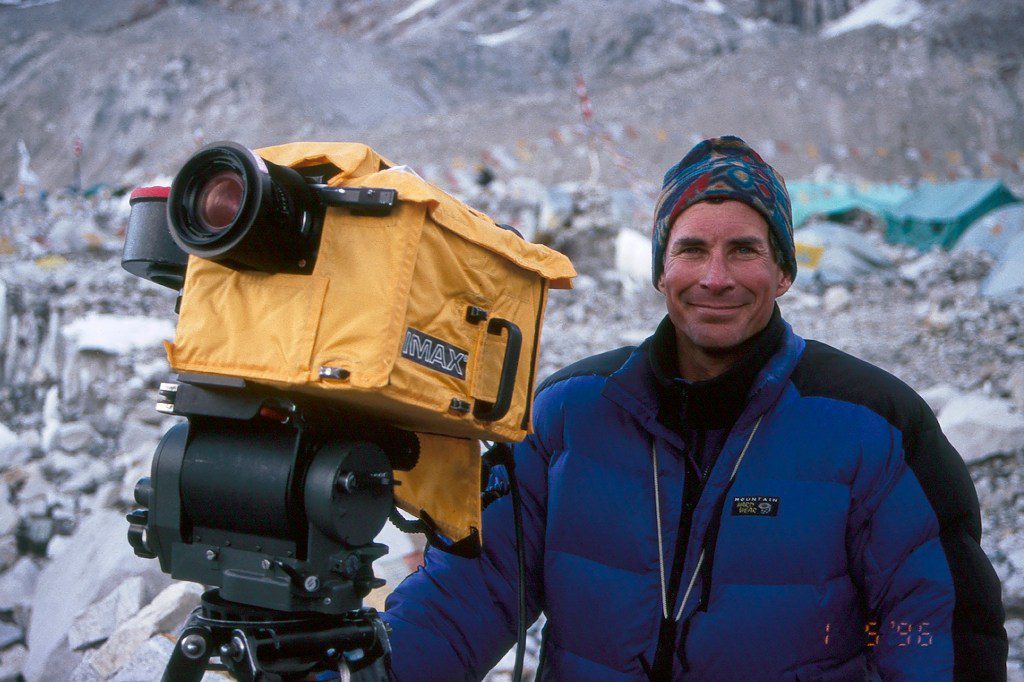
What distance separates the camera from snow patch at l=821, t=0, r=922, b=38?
3534cm

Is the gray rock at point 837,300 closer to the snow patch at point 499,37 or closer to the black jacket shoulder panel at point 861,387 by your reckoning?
the black jacket shoulder panel at point 861,387

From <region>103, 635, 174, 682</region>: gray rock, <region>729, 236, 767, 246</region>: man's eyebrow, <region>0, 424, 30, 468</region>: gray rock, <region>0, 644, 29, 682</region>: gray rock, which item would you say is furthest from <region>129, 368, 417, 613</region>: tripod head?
<region>0, 424, 30, 468</region>: gray rock

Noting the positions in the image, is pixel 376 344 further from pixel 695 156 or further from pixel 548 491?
pixel 695 156

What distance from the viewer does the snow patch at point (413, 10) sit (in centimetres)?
4322

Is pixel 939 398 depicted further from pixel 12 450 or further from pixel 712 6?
pixel 712 6

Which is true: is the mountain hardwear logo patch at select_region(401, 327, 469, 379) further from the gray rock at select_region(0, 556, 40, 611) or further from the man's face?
the gray rock at select_region(0, 556, 40, 611)

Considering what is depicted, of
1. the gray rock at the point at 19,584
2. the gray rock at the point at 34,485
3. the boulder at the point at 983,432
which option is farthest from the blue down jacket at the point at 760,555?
the gray rock at the point at 34,485

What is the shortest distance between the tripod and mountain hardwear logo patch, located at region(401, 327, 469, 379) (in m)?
0.37

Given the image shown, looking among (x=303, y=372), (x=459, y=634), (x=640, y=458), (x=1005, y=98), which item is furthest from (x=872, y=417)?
(x=1005, y=98)

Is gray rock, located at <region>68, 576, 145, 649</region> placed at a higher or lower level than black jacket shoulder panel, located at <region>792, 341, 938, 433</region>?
lower

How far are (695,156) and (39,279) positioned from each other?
431 inches

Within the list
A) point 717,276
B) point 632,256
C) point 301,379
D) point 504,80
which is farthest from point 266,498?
point 504,80

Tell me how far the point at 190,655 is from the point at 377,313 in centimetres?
54

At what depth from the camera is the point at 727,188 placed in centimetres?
169
